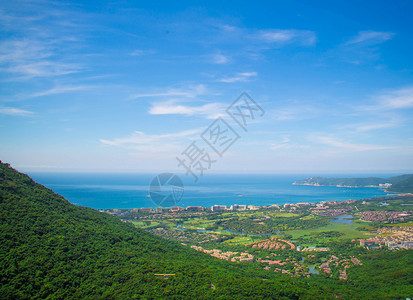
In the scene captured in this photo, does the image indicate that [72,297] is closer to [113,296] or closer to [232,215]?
[113,296]

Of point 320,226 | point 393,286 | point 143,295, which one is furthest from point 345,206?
point 143,295

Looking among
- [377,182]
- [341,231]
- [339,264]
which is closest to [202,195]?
[341,231]

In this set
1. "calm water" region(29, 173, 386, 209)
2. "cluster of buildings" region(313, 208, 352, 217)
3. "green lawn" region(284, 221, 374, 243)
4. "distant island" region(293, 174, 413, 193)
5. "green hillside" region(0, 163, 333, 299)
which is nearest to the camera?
"green hillside" region(0, 163, 333, 299)

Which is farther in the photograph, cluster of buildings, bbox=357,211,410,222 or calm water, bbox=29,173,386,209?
calm water, bbox=29,173,386,209

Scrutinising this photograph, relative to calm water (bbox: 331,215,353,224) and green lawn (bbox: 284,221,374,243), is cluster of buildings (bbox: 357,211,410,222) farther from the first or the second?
green lawn (bbox: 284,221,374,243)

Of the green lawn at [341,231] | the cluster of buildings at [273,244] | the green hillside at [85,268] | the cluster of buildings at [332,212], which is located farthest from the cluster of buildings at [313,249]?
the cluster of buildings at [332,212]

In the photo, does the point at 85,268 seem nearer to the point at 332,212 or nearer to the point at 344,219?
the point at 344,219

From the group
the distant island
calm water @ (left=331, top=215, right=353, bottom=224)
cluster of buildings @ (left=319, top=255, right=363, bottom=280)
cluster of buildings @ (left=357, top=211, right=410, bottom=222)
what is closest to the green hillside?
cluster of buildings @ (left=319, top=255, right=363, bottom=280)
